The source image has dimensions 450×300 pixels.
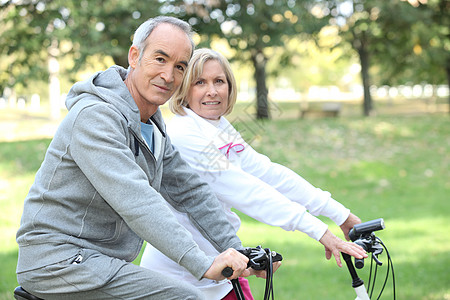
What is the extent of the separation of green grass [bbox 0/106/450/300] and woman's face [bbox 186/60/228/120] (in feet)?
1.77

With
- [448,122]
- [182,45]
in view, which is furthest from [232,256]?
[448,122]

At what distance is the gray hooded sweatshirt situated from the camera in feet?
6.76

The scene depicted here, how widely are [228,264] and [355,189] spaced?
10.9 metres

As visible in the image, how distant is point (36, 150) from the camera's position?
46.5 ft

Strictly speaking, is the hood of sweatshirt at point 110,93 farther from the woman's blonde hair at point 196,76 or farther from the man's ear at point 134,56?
the woman's blonde hair at point 196,76

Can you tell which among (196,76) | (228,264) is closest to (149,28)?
(196,76)

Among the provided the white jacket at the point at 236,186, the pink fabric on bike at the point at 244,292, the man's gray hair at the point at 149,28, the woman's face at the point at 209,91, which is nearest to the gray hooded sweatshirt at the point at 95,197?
the man's gray hair at the point at 149,28

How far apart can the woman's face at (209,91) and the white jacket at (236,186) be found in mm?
56

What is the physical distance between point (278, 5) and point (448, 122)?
24.2 ft

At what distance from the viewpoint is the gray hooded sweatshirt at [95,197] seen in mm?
2061

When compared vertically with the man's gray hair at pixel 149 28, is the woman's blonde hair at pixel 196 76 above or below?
below

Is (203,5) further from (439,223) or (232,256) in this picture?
(232,256)

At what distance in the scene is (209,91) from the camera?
2965mm

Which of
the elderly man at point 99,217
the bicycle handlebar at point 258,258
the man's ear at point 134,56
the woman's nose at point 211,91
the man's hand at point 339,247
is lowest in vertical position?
the man's hand at point 339,247
